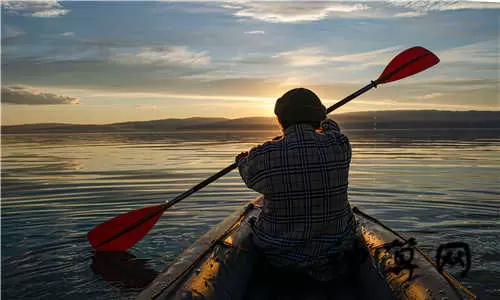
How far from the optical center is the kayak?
8.75 ft

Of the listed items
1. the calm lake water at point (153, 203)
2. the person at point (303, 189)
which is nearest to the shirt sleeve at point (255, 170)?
the person at point (303, 189)

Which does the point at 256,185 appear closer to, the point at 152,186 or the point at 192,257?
the point at 192,257

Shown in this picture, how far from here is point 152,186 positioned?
974 centimetres

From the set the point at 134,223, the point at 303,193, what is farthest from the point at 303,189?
the point at 134,223

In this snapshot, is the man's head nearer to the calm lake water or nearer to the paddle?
the paddle

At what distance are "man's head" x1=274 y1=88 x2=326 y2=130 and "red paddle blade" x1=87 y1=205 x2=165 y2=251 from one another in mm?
2791

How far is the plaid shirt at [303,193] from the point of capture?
2641 millimetres

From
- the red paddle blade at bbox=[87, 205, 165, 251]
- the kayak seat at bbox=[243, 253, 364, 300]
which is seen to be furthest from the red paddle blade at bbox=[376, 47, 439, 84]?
the red paddle blade at bbox=[87, 205, 165, 251]

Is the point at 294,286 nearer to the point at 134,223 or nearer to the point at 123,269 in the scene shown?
the point at 123,269

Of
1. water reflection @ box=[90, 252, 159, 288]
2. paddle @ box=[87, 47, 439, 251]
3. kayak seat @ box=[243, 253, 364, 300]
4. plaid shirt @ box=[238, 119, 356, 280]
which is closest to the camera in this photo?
plaid shirt @ box=[238, 119, 356, 280]

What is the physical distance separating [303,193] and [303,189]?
25mm

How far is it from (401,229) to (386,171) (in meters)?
5.84

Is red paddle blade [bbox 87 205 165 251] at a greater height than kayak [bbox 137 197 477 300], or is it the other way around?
kayak [bbox 137 197 477 300]

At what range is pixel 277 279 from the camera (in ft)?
10.2
